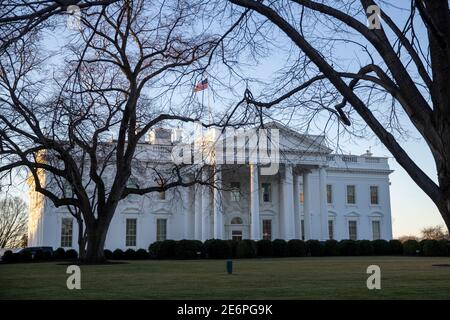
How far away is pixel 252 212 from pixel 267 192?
705 centimetres

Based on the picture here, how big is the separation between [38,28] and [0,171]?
12.8m

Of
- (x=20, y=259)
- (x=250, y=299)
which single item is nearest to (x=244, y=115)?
(x=250, y=299)

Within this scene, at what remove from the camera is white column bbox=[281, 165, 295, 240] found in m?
55.3

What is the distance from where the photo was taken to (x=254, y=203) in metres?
54.0

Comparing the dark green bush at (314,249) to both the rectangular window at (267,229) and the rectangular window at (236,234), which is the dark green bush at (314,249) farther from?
the rectangular window at (267,229)

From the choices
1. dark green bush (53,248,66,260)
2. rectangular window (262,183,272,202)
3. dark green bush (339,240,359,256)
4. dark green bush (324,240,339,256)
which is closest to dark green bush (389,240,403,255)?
dark green bush (339,240,359,256)

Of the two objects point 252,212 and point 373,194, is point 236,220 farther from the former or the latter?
point 373,194

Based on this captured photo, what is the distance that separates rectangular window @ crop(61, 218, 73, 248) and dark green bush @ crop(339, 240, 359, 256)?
25382 millimetres

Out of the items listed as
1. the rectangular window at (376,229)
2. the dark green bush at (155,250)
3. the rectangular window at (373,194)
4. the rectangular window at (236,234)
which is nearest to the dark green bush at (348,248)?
the rectangular window at (236,234)

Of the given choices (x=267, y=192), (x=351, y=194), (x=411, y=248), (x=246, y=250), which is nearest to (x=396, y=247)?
(x=411, y=248)

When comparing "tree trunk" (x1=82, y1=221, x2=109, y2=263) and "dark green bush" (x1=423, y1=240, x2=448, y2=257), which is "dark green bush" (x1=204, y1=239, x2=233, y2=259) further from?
"tree trunk" (x1=82, y1=221, x2=109, y2=263)

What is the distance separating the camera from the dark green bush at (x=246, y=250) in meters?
43.8

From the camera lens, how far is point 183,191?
54688 mm
